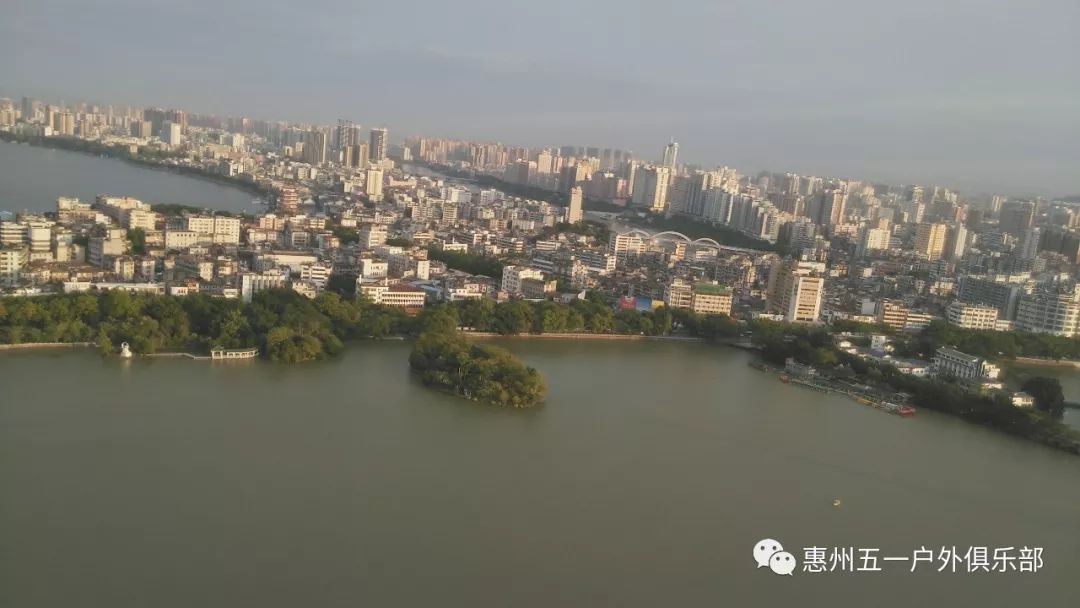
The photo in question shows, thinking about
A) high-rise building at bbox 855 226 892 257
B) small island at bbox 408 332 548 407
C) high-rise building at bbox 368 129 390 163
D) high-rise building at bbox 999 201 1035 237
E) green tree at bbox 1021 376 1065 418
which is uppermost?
high-rise building at bbox 368 129 390 163

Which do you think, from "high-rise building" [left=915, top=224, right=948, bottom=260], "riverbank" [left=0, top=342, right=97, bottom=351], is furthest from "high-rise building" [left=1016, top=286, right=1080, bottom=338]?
"riverbank" [left=0, top=342, right=97, bottom=351]

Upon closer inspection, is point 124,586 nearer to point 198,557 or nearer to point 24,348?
point 198,557

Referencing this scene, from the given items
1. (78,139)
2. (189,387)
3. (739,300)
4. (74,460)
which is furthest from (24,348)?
(78,139)

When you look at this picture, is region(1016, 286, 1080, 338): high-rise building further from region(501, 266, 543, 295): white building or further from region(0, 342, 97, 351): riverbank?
region(0, 342, 97, 351): riverbank

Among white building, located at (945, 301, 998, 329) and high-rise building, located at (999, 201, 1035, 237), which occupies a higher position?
high-rise building, located at (999, 201, 1035, 237)

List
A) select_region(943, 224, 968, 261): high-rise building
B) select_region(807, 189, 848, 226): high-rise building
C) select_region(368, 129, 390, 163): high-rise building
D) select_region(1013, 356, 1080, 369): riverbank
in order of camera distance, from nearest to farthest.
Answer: select_region(1013, 356, 1080, 369): riverbank → select_region(943, 224, 968, 261): high-rise building → select_region(807, 189, 848, 226): high-rise building → select_region(368, 129, 390, 163): high-rise building

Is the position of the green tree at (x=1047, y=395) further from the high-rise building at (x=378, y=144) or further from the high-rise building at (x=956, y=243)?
the high-rise building at (x=378, y=144)

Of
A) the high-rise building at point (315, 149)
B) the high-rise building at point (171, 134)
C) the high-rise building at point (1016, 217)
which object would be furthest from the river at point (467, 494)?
the high-rise building at point (171, 134)
